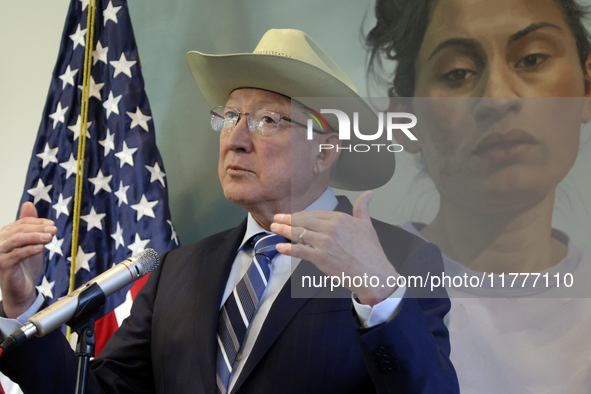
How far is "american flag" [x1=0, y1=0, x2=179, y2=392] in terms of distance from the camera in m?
2.32

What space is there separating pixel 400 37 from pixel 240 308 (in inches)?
42.4

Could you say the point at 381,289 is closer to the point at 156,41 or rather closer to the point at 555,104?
the point at 555,104

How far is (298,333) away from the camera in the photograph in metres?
1.45

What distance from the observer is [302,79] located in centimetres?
172

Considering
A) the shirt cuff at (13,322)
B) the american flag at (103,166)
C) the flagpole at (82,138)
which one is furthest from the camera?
the flagpole at (82,138)

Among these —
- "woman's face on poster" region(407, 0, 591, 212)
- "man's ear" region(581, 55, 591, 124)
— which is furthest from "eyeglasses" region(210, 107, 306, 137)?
"man's ear" region(581, 55, 591, 124)

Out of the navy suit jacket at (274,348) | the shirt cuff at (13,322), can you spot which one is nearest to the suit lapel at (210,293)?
the navy suit jacket at (274,348)

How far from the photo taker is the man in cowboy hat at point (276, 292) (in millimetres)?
1131

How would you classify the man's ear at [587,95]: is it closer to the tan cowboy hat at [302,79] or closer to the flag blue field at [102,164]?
the tan cowboy hat at [302,79]

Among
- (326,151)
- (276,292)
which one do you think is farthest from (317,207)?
(276,292)

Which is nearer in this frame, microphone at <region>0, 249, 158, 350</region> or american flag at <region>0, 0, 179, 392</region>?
microphone at <region>0, 249, 158, 350</region>

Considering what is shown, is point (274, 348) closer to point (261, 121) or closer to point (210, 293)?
point (210, 293)

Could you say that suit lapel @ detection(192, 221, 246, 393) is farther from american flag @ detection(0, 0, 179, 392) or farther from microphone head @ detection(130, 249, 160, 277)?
american flag @ detection(0, 0, 179, 392)

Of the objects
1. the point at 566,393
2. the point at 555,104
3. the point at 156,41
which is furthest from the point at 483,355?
the point at 156,41
